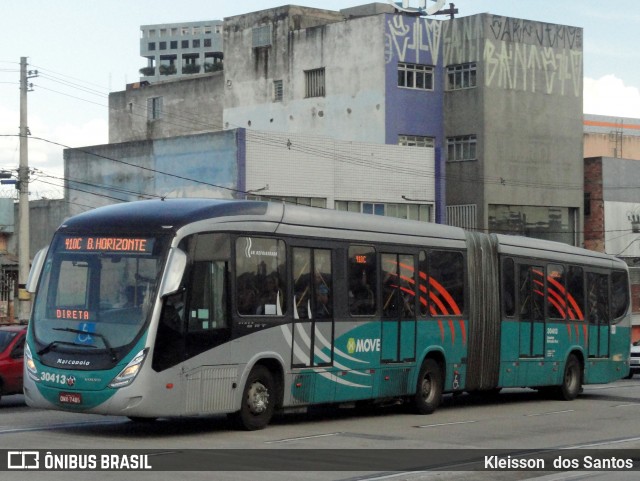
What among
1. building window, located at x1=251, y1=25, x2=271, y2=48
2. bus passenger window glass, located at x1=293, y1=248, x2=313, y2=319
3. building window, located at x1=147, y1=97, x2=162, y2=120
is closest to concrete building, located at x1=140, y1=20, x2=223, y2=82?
building window, located at x1=147, y1=97, x2=162, y2=120

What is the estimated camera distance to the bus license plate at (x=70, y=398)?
1609cm

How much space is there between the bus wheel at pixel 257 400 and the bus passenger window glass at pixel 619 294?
43.1 ft

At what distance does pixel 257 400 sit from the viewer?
57.8 ft

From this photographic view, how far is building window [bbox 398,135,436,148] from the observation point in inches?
2484

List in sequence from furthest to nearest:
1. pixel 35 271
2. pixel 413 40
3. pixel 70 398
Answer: pixel 413 40 < pixel 35 271 < pixel 70 398

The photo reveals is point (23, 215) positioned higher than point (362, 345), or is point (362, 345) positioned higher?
point (23, 215)

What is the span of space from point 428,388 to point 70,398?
775 cm

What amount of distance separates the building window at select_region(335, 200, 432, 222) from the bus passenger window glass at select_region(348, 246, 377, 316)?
36.1 meters

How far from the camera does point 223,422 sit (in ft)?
62.2

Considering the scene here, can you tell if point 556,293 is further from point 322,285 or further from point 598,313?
point 322,285

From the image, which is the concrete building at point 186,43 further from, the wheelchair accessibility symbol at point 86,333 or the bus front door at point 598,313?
the wheelchair accessibility symbol at point 86,333

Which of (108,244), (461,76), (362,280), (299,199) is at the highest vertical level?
(461,76)

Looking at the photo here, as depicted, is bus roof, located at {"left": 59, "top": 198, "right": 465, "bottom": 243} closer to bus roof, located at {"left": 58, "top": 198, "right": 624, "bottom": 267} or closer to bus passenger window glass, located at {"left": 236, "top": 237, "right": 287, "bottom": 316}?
bus roof, located at {"left": 58, "top": 198, "right": 624, "bottom": 267}

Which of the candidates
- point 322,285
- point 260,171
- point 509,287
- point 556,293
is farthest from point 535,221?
point 322,285
